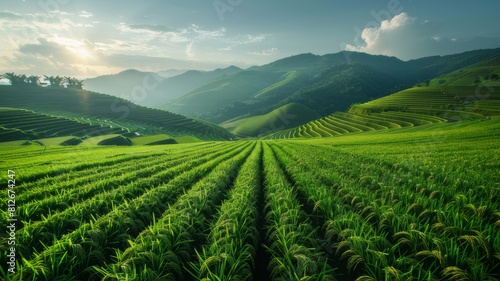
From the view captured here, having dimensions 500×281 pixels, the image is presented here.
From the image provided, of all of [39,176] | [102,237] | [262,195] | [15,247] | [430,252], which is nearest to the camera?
[430,252]

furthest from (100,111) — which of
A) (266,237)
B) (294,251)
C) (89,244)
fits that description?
(294,251)

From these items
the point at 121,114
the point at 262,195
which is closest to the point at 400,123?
the point at 262,195

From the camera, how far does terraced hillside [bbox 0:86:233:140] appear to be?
139500 millimetres

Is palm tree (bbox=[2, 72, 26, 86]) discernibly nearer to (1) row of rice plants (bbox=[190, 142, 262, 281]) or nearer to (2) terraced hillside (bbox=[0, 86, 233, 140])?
(2) terraced hillside (bbox=[0, 86, 233, 140])

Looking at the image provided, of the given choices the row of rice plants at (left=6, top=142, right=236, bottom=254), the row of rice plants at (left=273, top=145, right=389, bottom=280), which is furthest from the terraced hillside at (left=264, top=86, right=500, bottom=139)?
the row of rice plants at (left=6, top=142, right=236, bottom=254)

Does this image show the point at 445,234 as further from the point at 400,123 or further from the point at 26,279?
the point at 400,123

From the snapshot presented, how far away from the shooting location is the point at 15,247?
6031 millimetres

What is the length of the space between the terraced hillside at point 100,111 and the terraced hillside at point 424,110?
76.9m

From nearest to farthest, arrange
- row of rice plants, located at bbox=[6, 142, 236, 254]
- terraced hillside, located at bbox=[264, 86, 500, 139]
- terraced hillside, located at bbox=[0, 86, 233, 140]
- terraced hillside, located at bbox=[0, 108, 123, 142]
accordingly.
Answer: row of rice plants, located at bbox=[6, 142, 236, 254] → terraced hillside, located at bbox=[264, 86, 500, 139] → terraced hillside, located at bbox=[0, 108, 123, 142] → terraced hillside, located at bbox=[0, 86, 233, 140]

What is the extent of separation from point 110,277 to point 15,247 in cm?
329

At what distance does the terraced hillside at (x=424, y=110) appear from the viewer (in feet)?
249

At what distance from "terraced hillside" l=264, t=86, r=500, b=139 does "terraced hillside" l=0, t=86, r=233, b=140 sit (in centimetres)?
7686

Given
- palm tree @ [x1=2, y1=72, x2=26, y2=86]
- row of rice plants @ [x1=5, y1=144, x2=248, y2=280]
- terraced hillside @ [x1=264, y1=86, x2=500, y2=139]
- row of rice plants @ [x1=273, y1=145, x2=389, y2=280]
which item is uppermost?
palm tree @ [x1=2, y1=72, x2=26, y2=86]

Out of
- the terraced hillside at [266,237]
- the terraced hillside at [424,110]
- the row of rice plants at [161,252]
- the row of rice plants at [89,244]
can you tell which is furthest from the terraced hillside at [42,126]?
the row of rice plants at [161,252]
